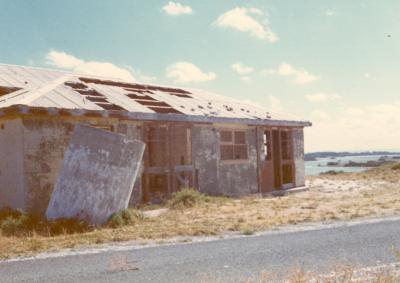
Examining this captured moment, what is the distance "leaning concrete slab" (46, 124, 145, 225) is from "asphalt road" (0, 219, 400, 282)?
121 inches

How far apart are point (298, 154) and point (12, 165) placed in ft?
46.0

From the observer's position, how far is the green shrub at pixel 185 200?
1439 cm

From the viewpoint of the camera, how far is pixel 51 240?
8.83 m

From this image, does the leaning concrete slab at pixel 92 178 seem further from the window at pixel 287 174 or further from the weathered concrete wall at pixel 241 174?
the window at pixel 287 174

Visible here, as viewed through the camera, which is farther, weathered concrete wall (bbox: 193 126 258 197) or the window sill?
the window sill

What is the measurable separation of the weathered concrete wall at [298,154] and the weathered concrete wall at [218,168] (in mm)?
3263

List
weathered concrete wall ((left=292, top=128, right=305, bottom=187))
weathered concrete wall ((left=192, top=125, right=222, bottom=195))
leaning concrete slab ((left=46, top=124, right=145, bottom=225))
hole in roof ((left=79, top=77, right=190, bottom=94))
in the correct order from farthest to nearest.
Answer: weathered concrete wall ((left=292, top=128, right=305, bottom=187)) < hole in roof ((left=79, top=77, right=190, bottom=94)) < weathered concrete wall ((left=192, top=125, right=222, bottom=195)) < leaning concrete slab ((left=46, top=124, right=145, bottom=225))

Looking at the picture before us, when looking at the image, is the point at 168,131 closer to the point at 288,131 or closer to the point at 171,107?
the point at 171,107

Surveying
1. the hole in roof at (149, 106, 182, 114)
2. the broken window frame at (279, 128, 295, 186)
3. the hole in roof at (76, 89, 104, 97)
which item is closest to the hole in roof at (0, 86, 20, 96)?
the hole in roof at (76, 89, 104, 97)

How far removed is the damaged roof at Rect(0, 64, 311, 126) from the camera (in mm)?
13863

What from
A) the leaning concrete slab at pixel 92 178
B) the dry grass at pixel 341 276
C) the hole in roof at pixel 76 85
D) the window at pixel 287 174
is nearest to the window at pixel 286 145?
the window at pixel 287 174

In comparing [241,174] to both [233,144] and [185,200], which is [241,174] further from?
[185,200]

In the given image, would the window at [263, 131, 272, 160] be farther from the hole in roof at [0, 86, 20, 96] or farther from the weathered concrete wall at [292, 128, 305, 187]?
the hole in roof at [0, 86, 20, 96]

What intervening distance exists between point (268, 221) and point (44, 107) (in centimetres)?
681
